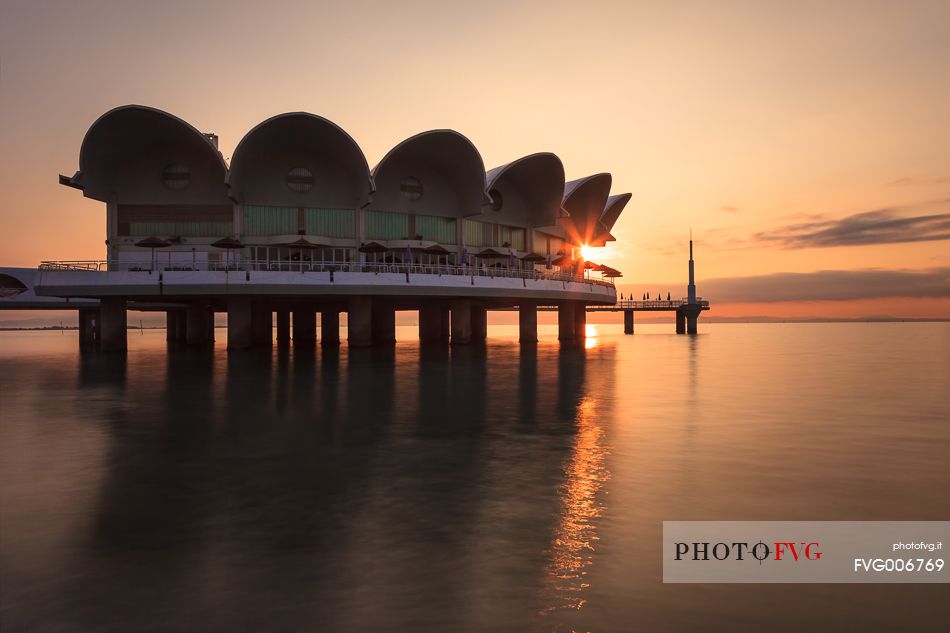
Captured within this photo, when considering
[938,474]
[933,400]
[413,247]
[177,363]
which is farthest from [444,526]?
[413,247]

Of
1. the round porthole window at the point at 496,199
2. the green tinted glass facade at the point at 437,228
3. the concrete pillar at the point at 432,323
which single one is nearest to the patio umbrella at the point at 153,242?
the green tinted glass facade at the point at 437,228

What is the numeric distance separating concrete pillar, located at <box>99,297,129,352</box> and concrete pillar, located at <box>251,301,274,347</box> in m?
10.3

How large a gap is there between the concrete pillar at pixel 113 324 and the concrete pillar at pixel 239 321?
6.85 metres

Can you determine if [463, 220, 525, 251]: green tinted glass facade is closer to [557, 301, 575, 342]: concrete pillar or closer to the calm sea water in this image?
[557, 301, 575, 342]: concrete pillar

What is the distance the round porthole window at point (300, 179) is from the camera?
47.2 m

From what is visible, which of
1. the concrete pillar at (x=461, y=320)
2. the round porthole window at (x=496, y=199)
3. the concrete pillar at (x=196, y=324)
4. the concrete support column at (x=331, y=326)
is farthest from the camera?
the concrete support column at (x=331, y=326)

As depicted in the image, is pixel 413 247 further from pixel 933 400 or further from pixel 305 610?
pixel 305 610

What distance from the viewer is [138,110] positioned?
42.2 metres

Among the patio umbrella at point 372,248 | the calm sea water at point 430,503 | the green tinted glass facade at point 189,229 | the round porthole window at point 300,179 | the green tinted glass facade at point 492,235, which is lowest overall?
the calm sea water at point 430,503

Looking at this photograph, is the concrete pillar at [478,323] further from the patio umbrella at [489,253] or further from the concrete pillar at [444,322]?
the patio umbrella at [489,253]

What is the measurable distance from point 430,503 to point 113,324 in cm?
4182

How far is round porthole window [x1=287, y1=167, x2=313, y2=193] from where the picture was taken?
4725 centimetres

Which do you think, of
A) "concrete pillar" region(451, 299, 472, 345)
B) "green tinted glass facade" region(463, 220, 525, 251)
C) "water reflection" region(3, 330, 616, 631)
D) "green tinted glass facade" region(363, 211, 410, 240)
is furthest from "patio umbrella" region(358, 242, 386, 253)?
"water reflection" region(3, 330, 616, 631)

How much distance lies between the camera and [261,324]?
189 ft
